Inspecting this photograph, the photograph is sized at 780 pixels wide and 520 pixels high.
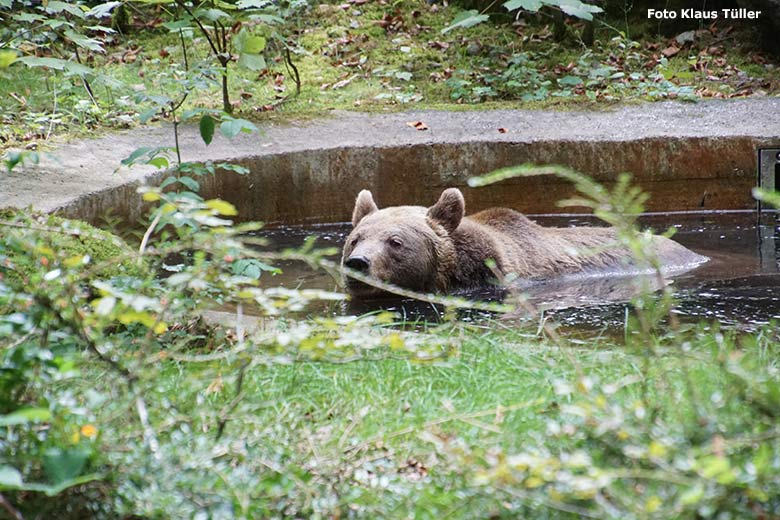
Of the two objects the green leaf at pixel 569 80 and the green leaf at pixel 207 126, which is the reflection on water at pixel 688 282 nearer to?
the green leaf at pixel 207 126

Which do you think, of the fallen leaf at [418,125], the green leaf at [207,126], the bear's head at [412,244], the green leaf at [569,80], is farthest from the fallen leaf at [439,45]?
the green leaf at [207,126]

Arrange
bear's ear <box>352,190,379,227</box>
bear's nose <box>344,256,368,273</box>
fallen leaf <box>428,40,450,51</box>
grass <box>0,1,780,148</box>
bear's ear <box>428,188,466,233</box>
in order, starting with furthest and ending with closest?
fallen leaf <box>428,40,450,51</box>
grass <box>0,1,780,148</box>
bear's ear <box>352,190,379,227</box>
bear's ear <box>428,188,466,233</box>
bear's nose <box>344,256,368,273</box>

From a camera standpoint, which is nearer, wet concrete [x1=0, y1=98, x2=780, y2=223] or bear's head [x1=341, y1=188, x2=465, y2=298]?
bear's head [x1=341, y1=188, x2=465, y2=298]

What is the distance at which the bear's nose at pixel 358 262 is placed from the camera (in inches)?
262

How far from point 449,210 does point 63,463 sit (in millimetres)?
5000

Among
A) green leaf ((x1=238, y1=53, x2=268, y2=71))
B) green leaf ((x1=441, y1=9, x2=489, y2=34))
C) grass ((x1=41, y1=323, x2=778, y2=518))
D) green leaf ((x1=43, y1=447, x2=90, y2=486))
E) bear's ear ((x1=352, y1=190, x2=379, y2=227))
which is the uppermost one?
green leaf ((x1=441, y1=9, x2=489, y2=34))

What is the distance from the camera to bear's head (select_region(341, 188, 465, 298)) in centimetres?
→ 701

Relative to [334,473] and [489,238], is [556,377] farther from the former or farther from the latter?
[489,238]

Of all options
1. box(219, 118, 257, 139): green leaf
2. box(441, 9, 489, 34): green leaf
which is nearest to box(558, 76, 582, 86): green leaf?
box(441, 9, 489, 34): green leaf

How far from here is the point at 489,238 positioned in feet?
24.2

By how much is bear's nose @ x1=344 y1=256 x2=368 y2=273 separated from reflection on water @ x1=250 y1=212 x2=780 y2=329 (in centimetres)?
34

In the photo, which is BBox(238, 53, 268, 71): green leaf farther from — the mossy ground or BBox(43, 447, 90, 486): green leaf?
BBox(43, 447, 90, 486): green leaf

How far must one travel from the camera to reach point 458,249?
→ 7.30 metres

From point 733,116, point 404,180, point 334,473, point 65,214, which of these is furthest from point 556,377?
point 733,116
